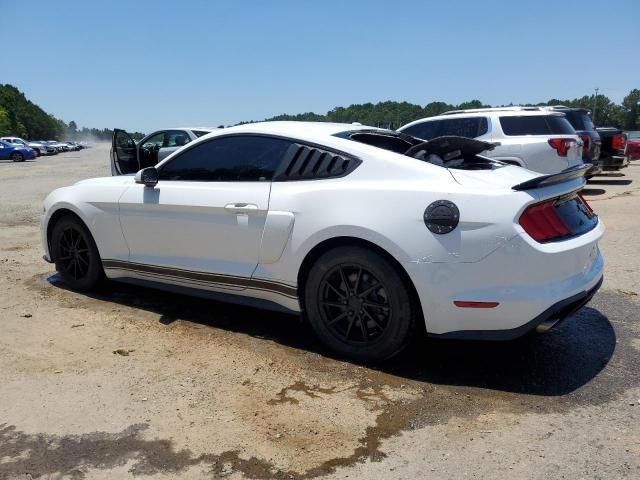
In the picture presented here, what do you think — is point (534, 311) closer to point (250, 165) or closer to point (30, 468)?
point (250, 165)

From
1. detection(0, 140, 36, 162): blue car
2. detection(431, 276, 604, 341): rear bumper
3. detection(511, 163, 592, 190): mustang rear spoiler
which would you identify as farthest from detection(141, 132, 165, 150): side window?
detection(0, 140, 36, 162): blue car

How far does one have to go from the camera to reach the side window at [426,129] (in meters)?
10.4

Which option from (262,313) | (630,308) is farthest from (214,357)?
(630,308)

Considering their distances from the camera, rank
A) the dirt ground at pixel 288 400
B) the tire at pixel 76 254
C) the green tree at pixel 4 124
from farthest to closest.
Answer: the green tree at pixel 4 124
the tire at pixel 76 254
the dirt ground at pixel 288 400

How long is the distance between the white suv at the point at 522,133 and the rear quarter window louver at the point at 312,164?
641 centimetres

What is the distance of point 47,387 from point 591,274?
3.40 meters

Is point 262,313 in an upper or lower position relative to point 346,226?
lower

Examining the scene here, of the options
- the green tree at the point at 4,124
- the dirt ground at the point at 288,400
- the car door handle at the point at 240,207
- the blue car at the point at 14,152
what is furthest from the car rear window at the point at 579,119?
the green tree at the point at 4,124

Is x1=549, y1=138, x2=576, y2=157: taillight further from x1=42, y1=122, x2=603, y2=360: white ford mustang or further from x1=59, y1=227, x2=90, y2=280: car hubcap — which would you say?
x1=59, y1=227, x2=90, y2=280: car hubcap

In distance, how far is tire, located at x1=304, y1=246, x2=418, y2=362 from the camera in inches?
133

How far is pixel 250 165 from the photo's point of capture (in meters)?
4.09

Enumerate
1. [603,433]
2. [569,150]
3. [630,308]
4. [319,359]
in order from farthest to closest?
[569,150] < [630,308] < [319,359] < [603,433]

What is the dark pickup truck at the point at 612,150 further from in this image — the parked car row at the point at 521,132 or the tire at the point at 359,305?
the tire at the point at 359,305

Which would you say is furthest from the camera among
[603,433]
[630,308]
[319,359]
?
[630,308]
